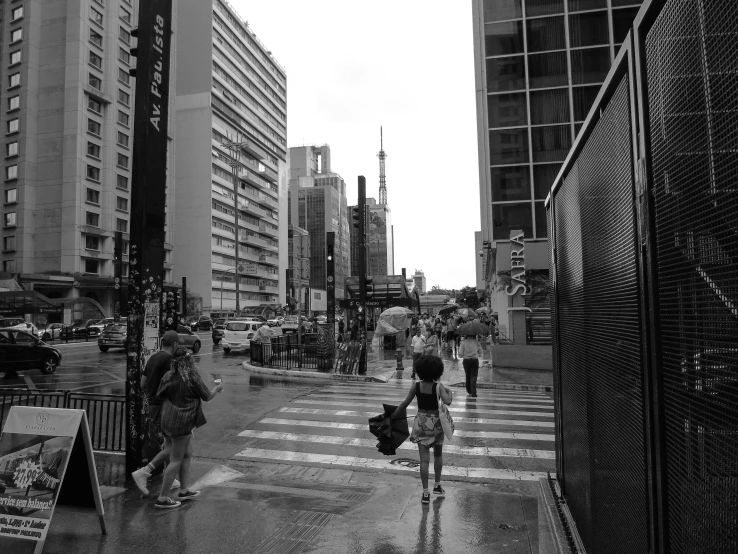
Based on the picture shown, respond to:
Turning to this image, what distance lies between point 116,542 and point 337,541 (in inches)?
79.7

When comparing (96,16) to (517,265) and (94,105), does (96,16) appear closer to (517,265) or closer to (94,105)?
(94,105)

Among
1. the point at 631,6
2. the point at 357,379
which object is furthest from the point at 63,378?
the point at 631,6

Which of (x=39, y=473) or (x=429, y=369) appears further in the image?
(x=429, y=369)

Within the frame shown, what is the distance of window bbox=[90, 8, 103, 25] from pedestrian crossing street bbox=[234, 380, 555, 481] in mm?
65165

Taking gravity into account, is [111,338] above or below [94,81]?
below

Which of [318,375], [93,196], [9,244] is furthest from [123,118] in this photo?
[318,375]

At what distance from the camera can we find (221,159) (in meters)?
89.2

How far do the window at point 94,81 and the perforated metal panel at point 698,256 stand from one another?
227 ft

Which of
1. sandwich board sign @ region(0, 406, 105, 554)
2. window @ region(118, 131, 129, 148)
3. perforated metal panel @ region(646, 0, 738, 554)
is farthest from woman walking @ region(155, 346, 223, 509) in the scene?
window @ region(118, 131, 129, 148)

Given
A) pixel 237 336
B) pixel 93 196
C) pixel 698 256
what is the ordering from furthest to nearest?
pixel 93 196
pixel 237 336
pixel 698 256

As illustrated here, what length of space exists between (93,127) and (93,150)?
2.77m

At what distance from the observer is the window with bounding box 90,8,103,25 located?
60.3m

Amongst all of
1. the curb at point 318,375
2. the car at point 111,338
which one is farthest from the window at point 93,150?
the curb at point 318,375

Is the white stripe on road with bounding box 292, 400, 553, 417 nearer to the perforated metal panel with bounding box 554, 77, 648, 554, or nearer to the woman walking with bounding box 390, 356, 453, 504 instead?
the woman walking with bounding box 390, 356, 453, 504
